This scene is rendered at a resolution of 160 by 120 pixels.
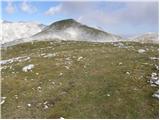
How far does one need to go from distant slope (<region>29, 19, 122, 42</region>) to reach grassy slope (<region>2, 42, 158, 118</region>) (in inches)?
4281

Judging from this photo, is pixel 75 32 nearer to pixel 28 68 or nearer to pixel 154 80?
pixel 28 68

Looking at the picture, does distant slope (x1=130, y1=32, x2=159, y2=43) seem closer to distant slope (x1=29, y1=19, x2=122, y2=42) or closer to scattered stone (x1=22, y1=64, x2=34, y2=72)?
distant slope (x1=29, y1=19, x2=122, y2=42)

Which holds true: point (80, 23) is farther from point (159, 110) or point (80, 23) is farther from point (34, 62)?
point (159, 110)

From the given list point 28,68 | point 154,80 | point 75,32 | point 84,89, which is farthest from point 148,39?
point 84,89

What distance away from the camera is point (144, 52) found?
53.3 meters

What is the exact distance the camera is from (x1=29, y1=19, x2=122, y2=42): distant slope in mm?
158000

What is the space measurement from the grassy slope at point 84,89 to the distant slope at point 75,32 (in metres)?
109

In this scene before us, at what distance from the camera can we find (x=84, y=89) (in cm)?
3678

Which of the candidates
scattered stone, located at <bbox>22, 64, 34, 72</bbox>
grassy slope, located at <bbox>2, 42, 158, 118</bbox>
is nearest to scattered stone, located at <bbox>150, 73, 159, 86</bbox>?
grassy slope, located at <bbox>2, 42, 158, 118</bbox>

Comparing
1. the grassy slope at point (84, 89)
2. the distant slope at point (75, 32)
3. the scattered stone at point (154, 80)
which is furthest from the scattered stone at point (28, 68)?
the distant slope at point (75, 32)

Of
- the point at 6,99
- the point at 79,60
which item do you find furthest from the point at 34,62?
the point at 6,99

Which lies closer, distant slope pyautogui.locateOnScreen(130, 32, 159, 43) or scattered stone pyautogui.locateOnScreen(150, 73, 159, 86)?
scattered stone pyautogui.locateOnScreen(150, 73, 159, 86)

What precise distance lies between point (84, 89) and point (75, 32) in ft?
428

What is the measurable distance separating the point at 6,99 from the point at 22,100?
1.58m
